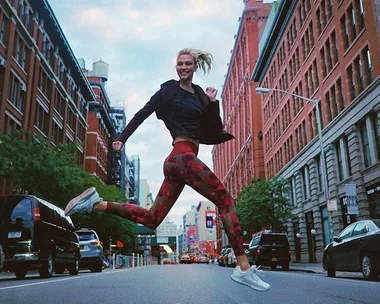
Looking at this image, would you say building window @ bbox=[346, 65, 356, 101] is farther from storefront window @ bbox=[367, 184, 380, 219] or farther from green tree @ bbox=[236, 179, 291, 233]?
green tree @ bbox=[236, 179, 291, 233]

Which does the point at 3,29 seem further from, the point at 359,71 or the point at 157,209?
the point at 157,209

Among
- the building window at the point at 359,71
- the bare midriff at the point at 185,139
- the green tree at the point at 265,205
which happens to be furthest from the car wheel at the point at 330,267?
the green tree at the point at 265,205

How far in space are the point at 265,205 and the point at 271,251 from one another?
1316 cm

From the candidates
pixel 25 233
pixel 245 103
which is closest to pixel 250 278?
pixel 25 233

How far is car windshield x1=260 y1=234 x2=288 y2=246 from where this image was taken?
25328mm

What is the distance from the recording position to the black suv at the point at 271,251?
24.9 m

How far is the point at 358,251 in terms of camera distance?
1245 centimetres

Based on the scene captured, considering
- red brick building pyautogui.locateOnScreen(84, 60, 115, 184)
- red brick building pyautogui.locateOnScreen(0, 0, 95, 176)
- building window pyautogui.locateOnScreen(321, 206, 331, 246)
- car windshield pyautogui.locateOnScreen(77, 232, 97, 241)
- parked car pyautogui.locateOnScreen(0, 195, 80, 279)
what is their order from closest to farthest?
1. parked car pyautogui.locateOnScreen(0, 195, 80, 279)
2. car windshield pyautogui.locateOnScreen(77, 232, 97, 241)
3. red brick building pyautogui.locateOnScreen(0, 0, 95, 176)
4. building window pyautogui.locateOnScreen(321, 206, 331, 246)
5. red brick building pyautogui.locateOnScreen(84, 60, 115, 184)

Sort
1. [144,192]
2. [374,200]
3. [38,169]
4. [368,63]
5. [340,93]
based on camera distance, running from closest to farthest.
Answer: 1. [374,200]
2. [38,169]
3. [368,63]
4. [340,93]
5. [144,192]

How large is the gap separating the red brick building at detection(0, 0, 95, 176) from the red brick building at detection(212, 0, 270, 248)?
21.4 metres

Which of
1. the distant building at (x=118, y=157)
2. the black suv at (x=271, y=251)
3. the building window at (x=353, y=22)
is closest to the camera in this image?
the black suv at (x=271, y=251)

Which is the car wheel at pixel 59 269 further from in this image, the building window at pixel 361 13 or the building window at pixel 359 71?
the building window at pixel 361 13

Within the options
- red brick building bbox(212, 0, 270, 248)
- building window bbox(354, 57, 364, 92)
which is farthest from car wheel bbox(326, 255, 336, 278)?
red brick building bbox(212, 0, 270, 248)

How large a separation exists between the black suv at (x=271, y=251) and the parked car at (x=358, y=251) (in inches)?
396
